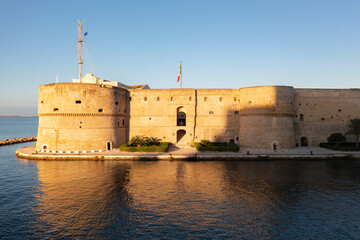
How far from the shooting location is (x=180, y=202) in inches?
562

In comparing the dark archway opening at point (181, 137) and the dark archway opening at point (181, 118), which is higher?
the dark archway opening at point (181, 118)

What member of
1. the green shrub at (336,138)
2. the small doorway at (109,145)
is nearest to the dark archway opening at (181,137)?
the small doorway at (109,145)

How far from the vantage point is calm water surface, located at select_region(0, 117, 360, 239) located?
1115cm

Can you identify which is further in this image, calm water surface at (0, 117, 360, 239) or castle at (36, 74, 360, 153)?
castle at (36, 74, 360, 153)

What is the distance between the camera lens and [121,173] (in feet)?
68.3

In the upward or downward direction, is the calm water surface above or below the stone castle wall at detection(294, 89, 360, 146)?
below

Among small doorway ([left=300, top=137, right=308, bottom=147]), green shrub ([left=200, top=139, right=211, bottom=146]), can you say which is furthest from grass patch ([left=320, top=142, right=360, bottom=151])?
green shrub ([left=200, top=139, right=211, bottom=146])

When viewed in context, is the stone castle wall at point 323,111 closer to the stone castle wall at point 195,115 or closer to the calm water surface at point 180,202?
the stone castle wall at point 195,115

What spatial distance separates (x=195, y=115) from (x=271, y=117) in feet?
41.0

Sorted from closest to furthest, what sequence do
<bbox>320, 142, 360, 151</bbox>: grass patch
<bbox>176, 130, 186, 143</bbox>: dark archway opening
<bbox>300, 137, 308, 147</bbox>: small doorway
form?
1. <bbox>320, 142, 360, 151</bbox>: grass patch
2. <bbox>300, 137, 308, 147</bbox>: small doorway
3. <bbox>176, 130, 186, 143</bbox>: dark archway opening

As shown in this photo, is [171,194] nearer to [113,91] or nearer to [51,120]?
[113,91]

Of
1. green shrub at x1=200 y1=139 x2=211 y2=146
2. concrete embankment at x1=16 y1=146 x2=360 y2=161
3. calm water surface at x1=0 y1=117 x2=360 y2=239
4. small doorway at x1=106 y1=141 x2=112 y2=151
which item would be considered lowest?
calm water surface at x1=0 y1=117 x2=360 y2=239

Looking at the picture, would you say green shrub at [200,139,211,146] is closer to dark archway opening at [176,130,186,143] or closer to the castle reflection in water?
dark archway opening at [176,130,186,143]

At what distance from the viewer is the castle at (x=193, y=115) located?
28.8 meters
